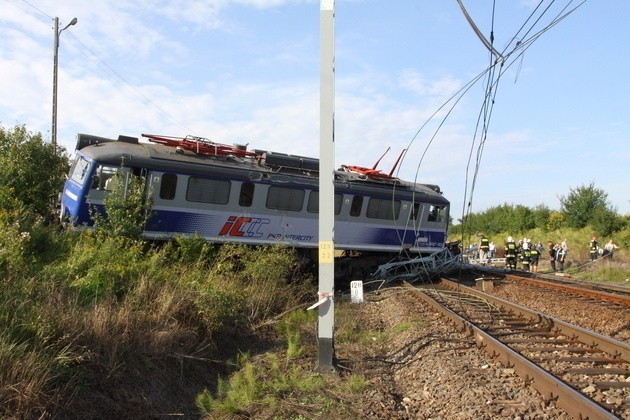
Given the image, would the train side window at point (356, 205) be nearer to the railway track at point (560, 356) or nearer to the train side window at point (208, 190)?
the train side window at point (208, 190)

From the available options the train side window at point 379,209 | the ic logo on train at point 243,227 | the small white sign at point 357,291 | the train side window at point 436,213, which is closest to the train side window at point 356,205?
the train side window at point 379,209

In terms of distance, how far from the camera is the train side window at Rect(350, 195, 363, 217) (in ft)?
58.0

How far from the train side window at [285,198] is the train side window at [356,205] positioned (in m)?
1.94

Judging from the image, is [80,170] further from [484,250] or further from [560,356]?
[484,250]

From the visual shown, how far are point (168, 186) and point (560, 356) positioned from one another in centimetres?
1000

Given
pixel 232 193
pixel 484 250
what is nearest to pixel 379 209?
pixel 232 193

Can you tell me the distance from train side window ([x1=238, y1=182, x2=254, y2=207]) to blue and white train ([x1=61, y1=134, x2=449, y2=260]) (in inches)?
1.1

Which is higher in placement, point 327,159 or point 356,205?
point 356,205

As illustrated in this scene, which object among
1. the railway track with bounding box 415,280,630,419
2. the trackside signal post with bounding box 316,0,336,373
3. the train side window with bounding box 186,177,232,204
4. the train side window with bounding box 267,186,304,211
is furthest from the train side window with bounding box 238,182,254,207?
the trackside signal post with bounding box 316,0,336,373

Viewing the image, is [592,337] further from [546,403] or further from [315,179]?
[315,179]

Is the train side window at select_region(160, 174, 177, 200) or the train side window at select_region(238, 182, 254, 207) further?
the train side window at select_region(238, 182, 254, 207)

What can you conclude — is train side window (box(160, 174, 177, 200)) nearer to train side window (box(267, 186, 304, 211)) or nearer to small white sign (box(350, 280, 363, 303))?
train side window (box(267, 186, 304, 211))

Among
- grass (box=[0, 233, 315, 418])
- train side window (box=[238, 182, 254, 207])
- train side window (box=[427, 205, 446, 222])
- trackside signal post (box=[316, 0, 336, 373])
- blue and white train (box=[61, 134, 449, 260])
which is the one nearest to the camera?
grass (box=[0, 233, 315, 418])

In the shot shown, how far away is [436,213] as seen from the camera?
20391 millimetres
